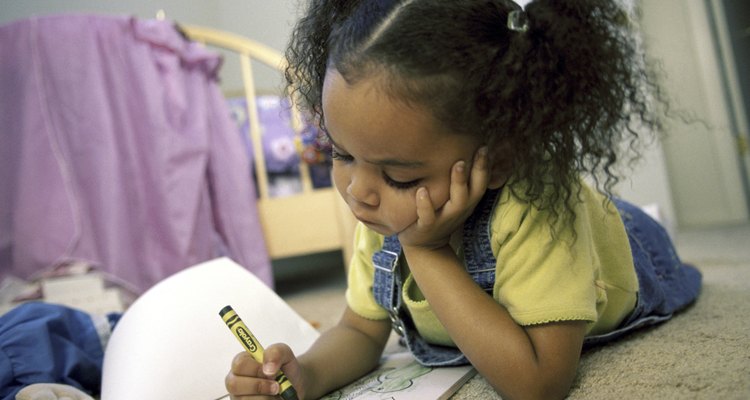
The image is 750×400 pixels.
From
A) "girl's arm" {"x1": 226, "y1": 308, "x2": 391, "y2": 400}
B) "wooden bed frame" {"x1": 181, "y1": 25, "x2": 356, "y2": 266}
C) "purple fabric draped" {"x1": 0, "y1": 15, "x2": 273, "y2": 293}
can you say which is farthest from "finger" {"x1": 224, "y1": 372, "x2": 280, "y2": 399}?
"wooden bed frame" {"x1": 181, "y1": 25, "x2": 356, "y2": 266}

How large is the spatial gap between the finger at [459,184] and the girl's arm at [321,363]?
212 millimetres

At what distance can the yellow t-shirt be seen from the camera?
48 cm

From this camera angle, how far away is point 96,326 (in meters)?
0.79

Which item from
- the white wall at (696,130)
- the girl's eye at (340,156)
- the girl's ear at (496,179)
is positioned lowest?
the white wall at (696,130)

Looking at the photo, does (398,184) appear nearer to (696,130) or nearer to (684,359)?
(684,359)

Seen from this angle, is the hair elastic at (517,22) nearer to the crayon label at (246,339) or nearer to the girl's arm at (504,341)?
the girl's arm at (504,341)

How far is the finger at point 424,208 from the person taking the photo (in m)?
0.49

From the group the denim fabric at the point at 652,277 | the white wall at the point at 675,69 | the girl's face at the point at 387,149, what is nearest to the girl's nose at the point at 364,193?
the girl's face at the point at 387,149

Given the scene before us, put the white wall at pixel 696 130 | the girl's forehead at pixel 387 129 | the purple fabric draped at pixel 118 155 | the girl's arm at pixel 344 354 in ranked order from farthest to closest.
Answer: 1. the white wall at pixel 696 130
2. the purple fabric draped at pixel 118 155
3. the girl's arm at pixel 344 354
4. the girl's forehead at pixel 387 129

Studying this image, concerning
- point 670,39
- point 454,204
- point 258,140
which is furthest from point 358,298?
point 670,39

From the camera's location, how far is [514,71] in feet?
1.53

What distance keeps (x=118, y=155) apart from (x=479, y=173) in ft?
4.01

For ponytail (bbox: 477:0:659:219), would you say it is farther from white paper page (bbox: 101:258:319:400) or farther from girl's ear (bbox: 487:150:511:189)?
white paper page (bbox: 101:258:319:400)

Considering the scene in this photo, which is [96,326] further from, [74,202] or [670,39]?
[670,39]
